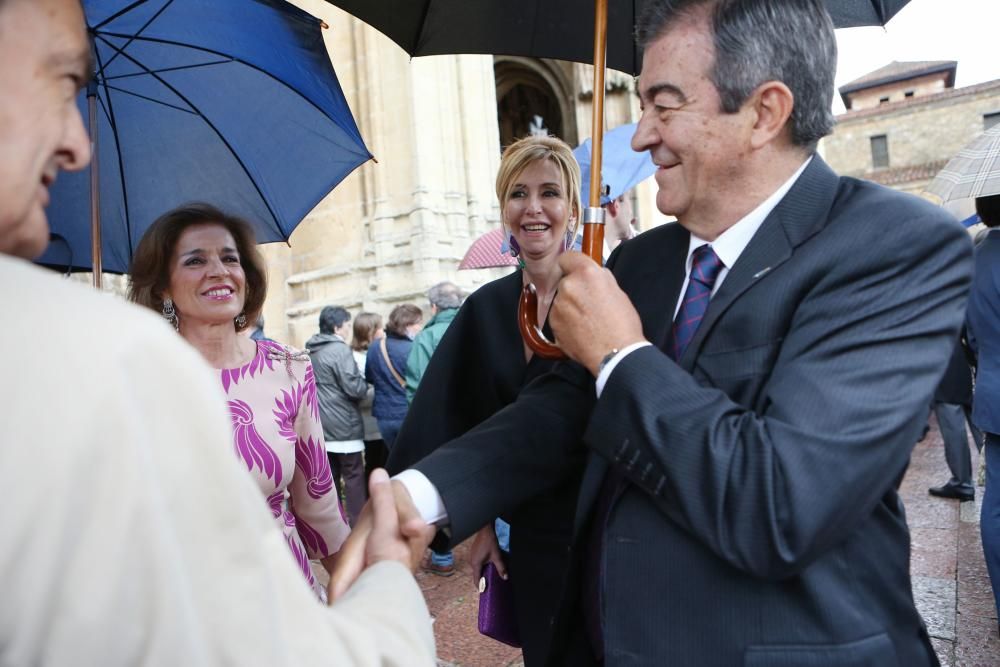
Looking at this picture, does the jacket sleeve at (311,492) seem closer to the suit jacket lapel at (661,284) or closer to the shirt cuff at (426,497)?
the shirt cuff at (426,497)

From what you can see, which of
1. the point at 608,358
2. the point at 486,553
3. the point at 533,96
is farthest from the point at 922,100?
the point at 608,358

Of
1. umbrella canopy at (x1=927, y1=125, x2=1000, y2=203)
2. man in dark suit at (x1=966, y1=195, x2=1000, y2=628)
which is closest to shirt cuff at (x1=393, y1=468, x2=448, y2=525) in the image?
man in dark suit at (x1=966, y1=195, x2=1000, y2=628)

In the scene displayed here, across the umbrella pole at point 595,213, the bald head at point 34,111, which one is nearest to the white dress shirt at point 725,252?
the umbrella pole at point 595,213

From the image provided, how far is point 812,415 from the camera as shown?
1.07 meters

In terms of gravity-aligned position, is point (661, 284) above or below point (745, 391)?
above

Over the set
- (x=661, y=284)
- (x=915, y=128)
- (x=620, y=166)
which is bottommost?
(x=661, y=284)

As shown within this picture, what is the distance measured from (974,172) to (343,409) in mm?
4443

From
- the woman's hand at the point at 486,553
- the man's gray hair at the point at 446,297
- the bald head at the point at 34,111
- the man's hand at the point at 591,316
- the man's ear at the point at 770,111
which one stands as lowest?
the woman's hand at the point at 486,553

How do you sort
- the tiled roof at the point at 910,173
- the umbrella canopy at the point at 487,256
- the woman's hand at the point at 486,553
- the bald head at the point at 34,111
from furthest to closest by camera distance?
1. the tiled roof at the point at 910,173
2. the umbrella canopy at the point at 487,256
3. the woman's hand at the point at 486,553
4. the bald head at the point at 34,111

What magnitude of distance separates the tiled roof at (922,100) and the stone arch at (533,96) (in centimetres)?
3139

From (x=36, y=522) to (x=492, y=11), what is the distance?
2.05 metres

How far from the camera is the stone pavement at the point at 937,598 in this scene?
11.0ft

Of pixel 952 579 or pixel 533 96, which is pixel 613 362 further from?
pixel 533 96

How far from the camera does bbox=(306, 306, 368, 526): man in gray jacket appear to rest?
5.79 metres
